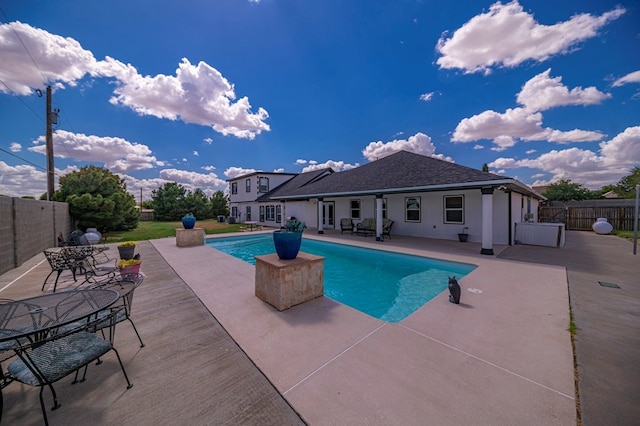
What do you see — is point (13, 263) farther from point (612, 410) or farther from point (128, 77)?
point (612, 410)

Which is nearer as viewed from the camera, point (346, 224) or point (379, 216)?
point (379, 216)

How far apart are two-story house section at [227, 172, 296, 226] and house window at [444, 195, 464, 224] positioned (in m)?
15.3

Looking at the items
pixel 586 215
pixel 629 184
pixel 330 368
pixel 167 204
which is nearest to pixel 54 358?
pixel 330 368

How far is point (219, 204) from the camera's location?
107ft

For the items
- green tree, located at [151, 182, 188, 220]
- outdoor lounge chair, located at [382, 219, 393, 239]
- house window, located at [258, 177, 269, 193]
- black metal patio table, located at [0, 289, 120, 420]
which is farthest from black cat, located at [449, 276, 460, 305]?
green tree, located at [151, 182, 188, 220]

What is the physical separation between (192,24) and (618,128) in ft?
79.1

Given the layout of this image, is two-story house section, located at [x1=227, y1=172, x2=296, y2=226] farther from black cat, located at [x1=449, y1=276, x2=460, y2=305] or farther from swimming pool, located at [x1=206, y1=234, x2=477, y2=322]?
black cat, located at [x1=449, y1=276, x2=460, y2=305]

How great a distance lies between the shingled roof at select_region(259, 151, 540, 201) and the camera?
9005 millimetres

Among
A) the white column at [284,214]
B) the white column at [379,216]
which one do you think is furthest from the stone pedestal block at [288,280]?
the white column at [284,214]

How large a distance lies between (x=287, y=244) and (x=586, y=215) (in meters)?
22.7

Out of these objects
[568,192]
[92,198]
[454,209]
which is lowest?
[454,209]

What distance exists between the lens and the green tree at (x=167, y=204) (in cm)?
3119

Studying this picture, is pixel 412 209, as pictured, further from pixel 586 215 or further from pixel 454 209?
pixel 586 215

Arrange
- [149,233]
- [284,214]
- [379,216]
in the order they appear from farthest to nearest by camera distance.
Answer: [284,214] < [149,233] < [379,216]
